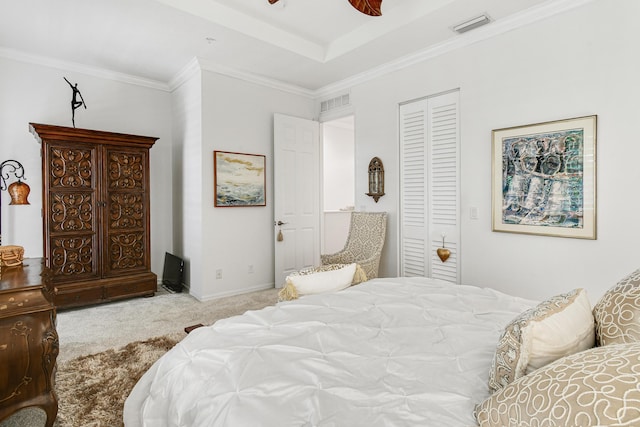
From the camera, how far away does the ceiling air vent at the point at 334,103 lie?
472cm

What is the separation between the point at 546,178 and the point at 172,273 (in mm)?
4445

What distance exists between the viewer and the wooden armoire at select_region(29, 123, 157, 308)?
363 centimetres

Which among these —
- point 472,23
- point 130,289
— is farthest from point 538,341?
point 130,289

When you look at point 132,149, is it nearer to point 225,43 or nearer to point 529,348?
point 225,43

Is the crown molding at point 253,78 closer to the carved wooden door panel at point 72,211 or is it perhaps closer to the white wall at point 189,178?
the white wall at point 189,178

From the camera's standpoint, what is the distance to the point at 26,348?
1.65 metres

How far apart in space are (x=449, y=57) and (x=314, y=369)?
11.6 ft

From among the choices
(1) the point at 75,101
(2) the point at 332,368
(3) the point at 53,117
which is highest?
(1) the point at 75,101

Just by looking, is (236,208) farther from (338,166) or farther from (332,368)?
(332,368)

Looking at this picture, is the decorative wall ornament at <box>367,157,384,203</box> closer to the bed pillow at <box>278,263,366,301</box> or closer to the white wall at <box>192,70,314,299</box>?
the white wall at <box>192,70,314,299</box>

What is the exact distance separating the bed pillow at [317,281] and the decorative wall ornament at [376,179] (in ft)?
6.46

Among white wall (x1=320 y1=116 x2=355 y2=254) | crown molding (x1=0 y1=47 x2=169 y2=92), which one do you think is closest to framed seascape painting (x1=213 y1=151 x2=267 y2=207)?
crown molding (x1=0 y1=47 x2=169 y2=92)

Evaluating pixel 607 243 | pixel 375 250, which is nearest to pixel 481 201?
pixel 607 243

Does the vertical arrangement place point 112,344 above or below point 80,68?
below
